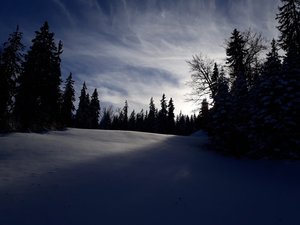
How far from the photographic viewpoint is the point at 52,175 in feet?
28.0

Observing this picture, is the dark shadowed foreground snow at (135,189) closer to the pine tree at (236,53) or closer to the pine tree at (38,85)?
the pine tree at (38,85)

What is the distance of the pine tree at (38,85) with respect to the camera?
24484 millimetres

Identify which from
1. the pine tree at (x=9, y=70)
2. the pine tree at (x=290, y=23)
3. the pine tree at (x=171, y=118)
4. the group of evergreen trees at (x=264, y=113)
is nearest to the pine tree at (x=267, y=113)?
the group of evergreen trees at (x=264, y=113)

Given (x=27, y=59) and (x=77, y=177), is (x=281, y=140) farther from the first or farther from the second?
(x=27, y=59)

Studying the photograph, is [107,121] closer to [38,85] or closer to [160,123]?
[160,123]

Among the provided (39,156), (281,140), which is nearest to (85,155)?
(39,156)

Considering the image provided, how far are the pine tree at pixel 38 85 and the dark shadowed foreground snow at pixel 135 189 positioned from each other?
42.2 ft

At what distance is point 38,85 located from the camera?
81.6 ft

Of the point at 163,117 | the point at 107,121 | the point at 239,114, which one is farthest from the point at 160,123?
the point at 239,114

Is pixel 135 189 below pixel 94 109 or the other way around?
below

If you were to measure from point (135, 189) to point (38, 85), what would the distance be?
849 inches

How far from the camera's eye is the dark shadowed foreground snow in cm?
617

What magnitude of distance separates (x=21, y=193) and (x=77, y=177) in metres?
2.08

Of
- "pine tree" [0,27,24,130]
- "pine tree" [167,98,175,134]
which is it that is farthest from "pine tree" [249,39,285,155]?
"pine tree" [167,98,175,134]
